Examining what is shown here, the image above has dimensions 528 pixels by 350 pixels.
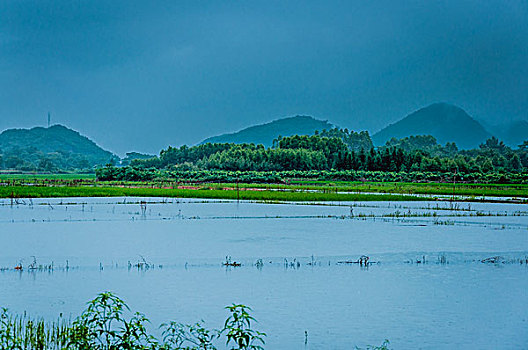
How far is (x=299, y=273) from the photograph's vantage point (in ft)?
39.5

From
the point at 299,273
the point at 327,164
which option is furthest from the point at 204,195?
the point at 327,164

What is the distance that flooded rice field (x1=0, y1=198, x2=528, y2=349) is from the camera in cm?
835

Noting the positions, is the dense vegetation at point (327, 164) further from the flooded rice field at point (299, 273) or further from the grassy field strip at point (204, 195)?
the flooded rice field at point (299, 273)

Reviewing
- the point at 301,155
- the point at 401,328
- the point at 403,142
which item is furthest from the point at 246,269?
the point at 403,142

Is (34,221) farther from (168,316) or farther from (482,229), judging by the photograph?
(482,229)

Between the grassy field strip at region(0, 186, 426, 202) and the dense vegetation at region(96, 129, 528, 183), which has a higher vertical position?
the dense vegetation at region(96, 129, 528, 183)

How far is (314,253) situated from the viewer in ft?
47.8

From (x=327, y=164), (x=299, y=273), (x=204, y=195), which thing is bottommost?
(x=299, y=273)

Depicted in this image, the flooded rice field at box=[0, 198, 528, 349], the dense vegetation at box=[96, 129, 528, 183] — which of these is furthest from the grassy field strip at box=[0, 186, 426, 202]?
the dense vegetation at box=[96, 129, 528, 183]

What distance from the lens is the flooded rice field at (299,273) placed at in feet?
27.4

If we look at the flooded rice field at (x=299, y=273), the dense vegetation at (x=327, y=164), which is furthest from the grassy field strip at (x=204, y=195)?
the dense vegetation at (x=327, y=164)

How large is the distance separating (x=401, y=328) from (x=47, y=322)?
16.0 ft

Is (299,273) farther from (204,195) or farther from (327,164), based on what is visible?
(327,164)

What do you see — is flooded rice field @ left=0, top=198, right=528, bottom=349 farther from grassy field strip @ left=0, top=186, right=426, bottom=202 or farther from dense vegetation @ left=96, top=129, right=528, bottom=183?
dense vegetation @ left=96, top=129, right=528, bottom=183
